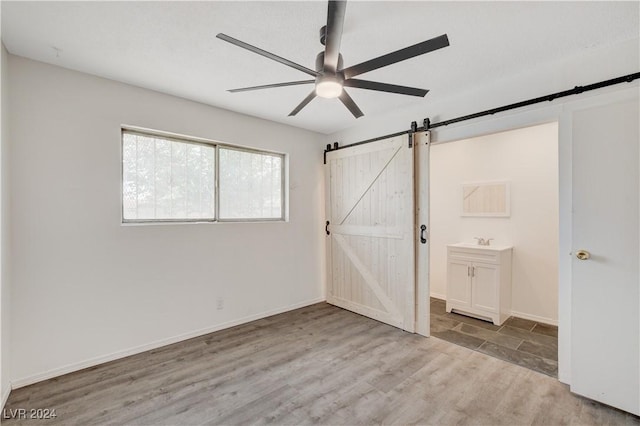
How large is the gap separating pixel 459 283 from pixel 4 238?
4.51 meters

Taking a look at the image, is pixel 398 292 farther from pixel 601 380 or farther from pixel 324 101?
pixel 324 101

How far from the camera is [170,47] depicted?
2.12 m

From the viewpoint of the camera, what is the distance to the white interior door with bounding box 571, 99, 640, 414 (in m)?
1.94

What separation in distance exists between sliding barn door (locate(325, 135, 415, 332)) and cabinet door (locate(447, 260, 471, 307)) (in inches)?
38.1

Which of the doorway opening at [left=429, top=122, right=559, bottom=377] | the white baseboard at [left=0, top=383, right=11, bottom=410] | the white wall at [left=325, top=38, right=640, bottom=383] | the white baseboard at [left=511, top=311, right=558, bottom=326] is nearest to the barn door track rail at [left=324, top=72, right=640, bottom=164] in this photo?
the white wall at [left=325, top=38, right=640, bottom=383]

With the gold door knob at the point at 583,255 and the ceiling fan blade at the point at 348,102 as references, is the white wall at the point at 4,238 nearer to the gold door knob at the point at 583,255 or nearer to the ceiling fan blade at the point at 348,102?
the ceiling fan blade at the point at 348,102

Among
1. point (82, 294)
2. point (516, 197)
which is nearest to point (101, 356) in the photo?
point (82, 294)

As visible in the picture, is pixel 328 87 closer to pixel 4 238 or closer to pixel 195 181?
pixel 195 181

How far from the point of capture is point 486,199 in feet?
13.1

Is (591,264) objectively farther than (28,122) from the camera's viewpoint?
No

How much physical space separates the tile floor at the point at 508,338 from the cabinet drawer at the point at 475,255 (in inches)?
30.3

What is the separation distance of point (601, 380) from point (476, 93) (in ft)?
8.26

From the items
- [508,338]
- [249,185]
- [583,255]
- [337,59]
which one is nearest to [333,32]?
[337,59]

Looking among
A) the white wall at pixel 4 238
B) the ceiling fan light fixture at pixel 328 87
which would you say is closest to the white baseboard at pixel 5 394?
the white wall at pixel 4 238
